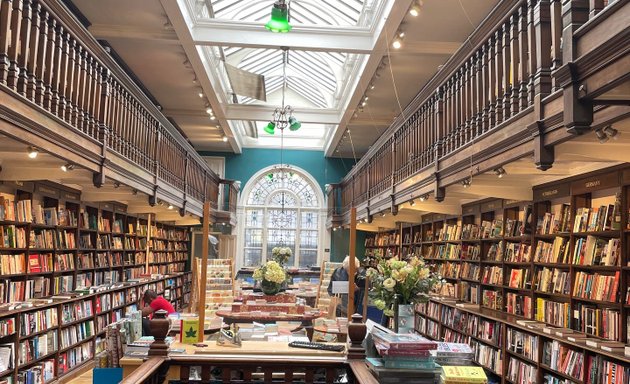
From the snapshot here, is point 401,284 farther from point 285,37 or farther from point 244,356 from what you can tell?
point 285,37

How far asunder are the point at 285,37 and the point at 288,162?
1161cm

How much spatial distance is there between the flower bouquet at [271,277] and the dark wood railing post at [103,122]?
276 cm

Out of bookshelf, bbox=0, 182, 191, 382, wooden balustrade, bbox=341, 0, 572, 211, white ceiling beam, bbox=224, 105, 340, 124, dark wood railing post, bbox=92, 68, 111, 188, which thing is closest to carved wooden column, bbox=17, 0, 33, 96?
dark wood railing post, bbox=92, 68, 111, 188

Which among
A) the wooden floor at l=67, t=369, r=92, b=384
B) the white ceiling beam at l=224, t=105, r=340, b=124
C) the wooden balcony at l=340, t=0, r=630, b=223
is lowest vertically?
the wooden floor at l=67, t=369, r=92, b=384

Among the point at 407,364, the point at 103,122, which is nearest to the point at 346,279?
the point at 103,122

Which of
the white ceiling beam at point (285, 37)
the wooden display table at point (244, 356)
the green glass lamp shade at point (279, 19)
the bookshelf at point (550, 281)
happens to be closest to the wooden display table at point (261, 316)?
the bookshelf at point (550, 281)

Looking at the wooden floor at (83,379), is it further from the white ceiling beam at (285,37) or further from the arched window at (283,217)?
the arched window at (283,217)

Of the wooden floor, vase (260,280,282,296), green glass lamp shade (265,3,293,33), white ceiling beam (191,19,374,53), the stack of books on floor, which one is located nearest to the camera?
the stack of books on floor

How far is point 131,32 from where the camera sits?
389 inches

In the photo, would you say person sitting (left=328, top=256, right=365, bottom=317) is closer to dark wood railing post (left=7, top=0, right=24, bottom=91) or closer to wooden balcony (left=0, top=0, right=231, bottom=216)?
wooden balcony (left=0, top=0, right=231, bottom=216)

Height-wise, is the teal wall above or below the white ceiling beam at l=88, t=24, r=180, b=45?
below

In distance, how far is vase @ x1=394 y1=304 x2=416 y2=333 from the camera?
472 cm

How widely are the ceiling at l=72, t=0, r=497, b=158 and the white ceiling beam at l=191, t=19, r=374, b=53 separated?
0.02 metres

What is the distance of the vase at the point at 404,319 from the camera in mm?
4719
